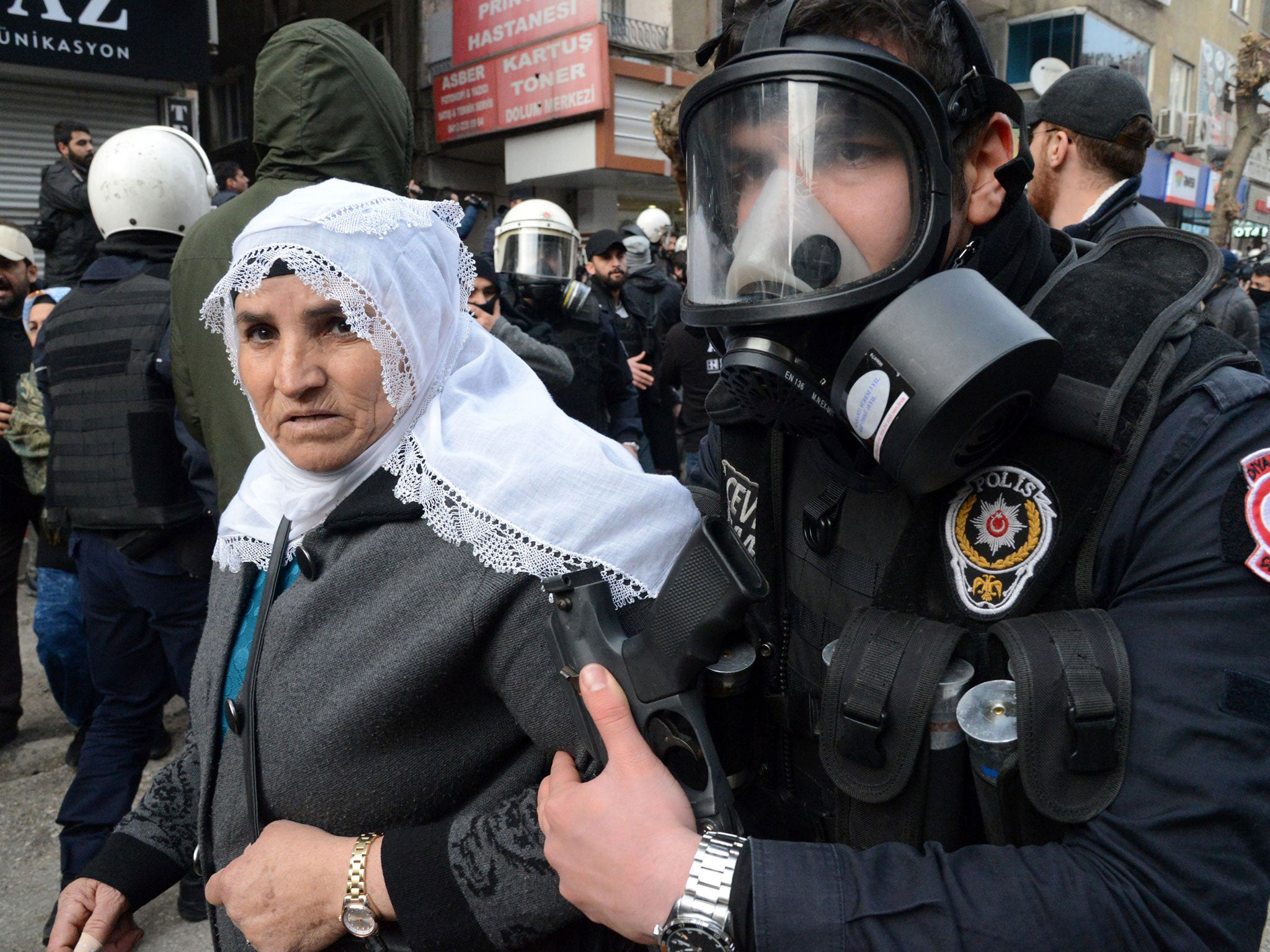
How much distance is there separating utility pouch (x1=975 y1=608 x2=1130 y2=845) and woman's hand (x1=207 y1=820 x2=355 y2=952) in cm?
93

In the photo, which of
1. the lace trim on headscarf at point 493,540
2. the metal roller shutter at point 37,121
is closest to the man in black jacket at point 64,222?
the metal roller shutter at point 37,121

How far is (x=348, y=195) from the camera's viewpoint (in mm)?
1609

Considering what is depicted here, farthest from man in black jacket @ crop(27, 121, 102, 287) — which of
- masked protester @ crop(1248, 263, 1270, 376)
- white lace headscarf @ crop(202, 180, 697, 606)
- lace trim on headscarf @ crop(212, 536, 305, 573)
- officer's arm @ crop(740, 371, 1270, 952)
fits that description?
masked protester @ crop(1248, 263, 1270, 376)

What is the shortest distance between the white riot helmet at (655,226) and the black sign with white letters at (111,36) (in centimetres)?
482

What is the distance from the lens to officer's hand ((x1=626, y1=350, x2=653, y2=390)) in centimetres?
679

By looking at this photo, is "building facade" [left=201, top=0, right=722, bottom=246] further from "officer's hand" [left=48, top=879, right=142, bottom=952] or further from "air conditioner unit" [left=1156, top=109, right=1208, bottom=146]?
"air conditioner unit" [left=1156, top=109, right=1208, bottom=146]

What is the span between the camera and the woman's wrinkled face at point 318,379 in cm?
154

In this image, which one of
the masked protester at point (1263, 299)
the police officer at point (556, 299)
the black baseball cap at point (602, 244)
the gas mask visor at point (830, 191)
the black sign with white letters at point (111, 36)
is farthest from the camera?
the black sign with white letters at point (111, 36)

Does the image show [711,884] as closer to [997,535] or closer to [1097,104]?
[997,535]

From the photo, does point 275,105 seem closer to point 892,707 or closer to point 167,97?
point 892,707

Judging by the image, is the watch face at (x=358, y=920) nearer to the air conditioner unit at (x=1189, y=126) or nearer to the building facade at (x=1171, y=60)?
the building facade at (x=1171, y=60)

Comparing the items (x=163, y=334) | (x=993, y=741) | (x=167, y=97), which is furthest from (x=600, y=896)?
(x=167, y=97)

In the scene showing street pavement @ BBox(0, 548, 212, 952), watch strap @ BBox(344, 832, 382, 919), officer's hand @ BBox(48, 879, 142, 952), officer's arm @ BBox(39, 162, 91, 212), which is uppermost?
officer's arm @ BBox(39, 162, 91, 212)

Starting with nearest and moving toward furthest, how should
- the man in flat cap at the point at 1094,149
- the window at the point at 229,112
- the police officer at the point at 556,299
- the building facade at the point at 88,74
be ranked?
the man in flat cap at the point at 1094,149, the police officer at the point at 556,299, the building facade at the point at 88,74, the window at the point at 229,112
